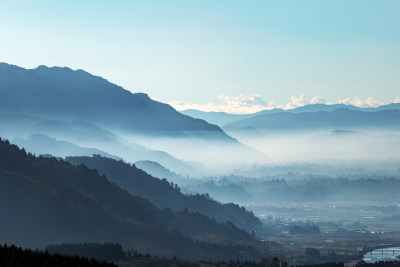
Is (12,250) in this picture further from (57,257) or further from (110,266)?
(110,266)

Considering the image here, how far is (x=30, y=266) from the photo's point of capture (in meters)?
132

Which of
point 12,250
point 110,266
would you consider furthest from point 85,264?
point 12,250

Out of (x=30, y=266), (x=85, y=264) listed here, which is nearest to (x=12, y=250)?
(x=30, y=266)

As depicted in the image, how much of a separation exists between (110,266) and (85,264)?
5.13 m

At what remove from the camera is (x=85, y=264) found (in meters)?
134

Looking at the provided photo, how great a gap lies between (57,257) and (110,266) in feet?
46.2

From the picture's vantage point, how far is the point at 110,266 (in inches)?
5315

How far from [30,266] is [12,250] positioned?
8.56m

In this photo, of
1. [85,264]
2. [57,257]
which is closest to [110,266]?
[85,264]

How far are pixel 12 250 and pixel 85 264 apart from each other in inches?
669

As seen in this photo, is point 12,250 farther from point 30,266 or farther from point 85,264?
point 85,264

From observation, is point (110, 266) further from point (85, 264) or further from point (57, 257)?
point (57, 257)

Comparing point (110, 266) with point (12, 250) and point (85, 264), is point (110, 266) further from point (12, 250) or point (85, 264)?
point (12, 250)

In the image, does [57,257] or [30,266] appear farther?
[57,257]
